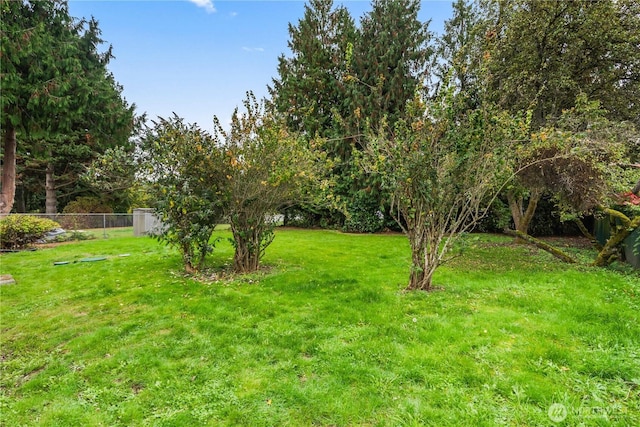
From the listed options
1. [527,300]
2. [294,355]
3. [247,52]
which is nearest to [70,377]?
[294,355]

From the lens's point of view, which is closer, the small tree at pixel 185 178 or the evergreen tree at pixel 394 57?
the small tree at pixel 185 178

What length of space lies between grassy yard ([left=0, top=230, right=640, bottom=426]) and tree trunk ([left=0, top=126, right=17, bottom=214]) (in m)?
6.20

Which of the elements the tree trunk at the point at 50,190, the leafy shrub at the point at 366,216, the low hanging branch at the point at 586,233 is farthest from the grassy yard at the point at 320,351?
the tree trunk at the point at 50,190

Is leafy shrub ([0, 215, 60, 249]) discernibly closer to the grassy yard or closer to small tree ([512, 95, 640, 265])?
the grassy yard

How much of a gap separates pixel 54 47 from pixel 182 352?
10.3 metres

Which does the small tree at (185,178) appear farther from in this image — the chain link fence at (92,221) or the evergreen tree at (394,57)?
the evergreen tree at (394,57)

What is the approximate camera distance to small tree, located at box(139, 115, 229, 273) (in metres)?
5.33

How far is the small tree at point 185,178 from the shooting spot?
533 centimetres

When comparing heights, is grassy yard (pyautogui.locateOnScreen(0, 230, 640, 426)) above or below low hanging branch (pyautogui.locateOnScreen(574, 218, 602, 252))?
below

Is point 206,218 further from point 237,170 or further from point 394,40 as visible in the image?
point 394,40

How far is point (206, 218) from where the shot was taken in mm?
5508

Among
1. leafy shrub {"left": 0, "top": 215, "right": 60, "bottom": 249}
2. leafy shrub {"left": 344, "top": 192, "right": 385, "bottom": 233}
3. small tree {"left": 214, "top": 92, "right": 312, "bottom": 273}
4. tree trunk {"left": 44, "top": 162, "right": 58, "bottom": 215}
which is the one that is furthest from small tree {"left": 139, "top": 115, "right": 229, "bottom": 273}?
tree trunk {"left": 44, "top": 162, "right": 58, "bottom": 215}

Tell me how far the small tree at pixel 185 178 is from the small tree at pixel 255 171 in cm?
23

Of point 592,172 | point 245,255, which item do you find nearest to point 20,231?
point 245,255
